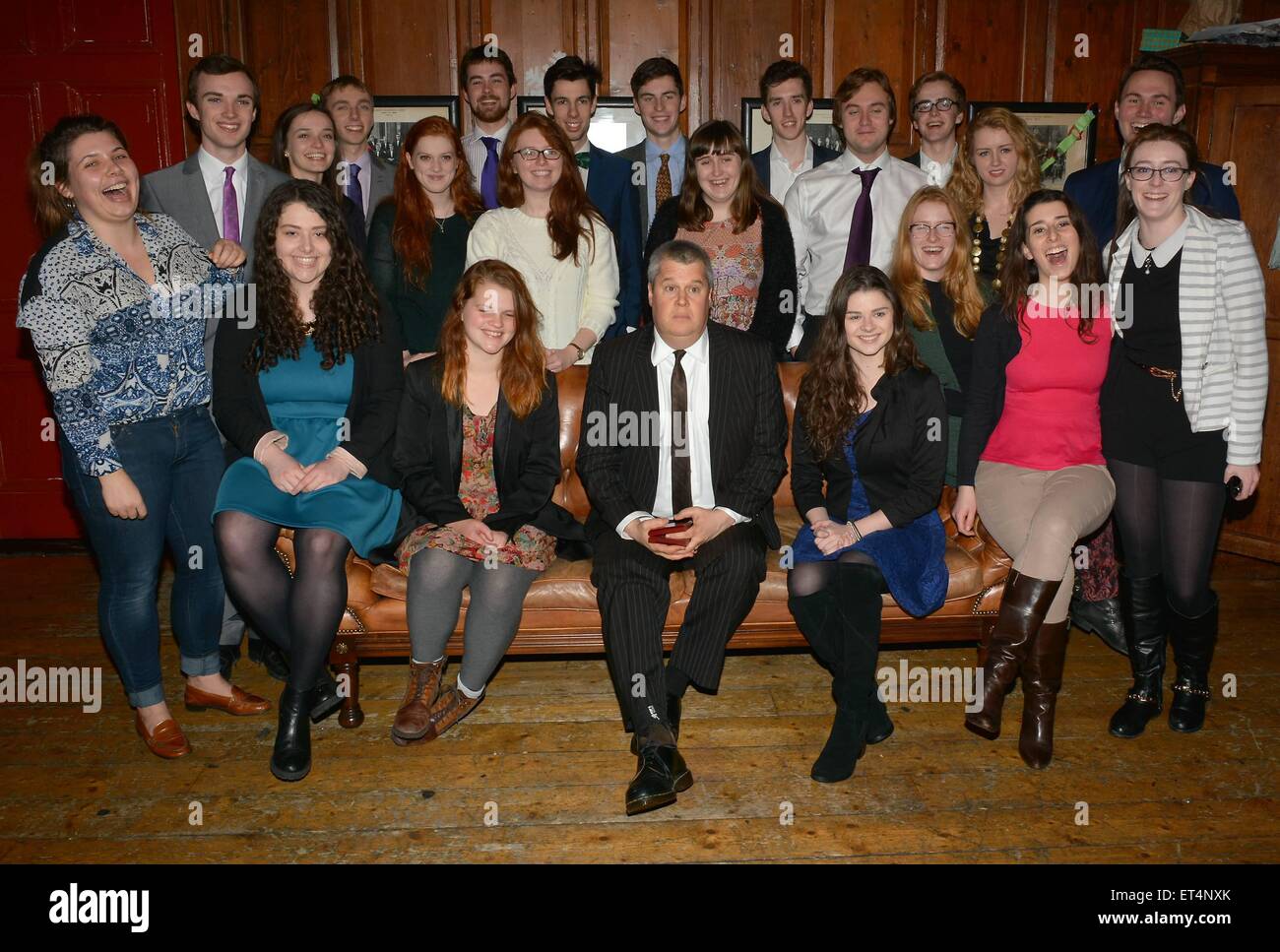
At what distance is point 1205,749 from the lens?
10.4 ft

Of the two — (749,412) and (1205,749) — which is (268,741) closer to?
(749,412)

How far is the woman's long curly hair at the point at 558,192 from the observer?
3795mm

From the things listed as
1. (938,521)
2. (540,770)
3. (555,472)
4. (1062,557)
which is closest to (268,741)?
(540,770)

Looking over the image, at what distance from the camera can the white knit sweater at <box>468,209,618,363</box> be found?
385 centimetres

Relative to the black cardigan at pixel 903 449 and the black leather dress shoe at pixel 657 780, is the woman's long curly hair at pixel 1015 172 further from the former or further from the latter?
the black leather dress shoe at pixel 657 780

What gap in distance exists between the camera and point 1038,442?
3.28m

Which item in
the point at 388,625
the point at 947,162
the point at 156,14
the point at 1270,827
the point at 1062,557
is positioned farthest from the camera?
the point at 156,14

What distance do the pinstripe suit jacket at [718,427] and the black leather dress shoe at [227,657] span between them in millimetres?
1505

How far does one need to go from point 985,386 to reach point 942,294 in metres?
0.46

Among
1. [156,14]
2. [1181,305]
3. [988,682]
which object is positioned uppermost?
[156,14]

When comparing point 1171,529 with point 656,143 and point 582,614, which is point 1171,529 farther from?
point 656,143

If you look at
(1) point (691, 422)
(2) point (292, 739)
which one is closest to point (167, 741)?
(2) point (292, 739)

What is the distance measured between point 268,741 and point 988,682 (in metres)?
2.43

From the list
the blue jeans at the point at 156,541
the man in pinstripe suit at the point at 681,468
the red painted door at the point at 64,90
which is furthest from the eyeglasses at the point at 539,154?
the red painted door at the point at 64,90
